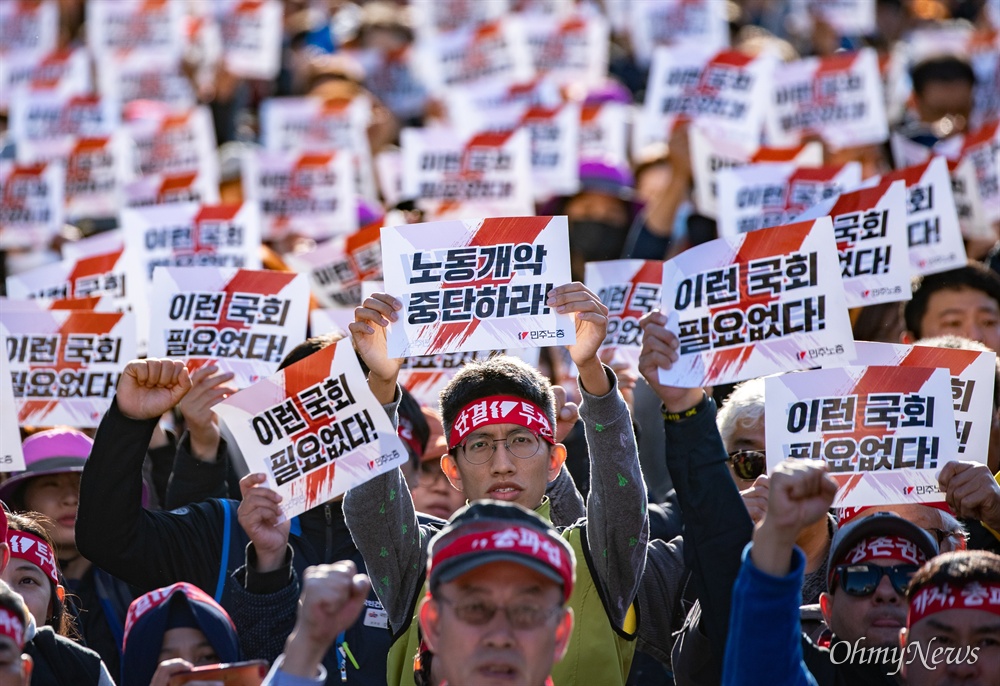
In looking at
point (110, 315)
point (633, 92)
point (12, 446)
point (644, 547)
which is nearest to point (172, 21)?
point (633, 92)

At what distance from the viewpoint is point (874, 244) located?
6.00m

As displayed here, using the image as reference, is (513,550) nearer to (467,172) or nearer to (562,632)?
(562,632)

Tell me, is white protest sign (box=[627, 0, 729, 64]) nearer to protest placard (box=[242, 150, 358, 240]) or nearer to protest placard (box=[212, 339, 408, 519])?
protest placard (box=[242, 150, 358, 240])

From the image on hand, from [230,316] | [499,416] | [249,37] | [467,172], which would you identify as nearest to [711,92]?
[467,172]

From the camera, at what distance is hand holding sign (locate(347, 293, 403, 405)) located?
4.76 m


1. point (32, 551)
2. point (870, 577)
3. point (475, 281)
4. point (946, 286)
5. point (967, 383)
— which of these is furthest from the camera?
point (946, 286)

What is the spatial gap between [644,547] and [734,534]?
0.38 m

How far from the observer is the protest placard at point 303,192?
9633 millimetres

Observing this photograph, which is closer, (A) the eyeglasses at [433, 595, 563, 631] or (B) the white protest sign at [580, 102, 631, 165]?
(A) the eyeglasses at [433, 595, 563, 631]

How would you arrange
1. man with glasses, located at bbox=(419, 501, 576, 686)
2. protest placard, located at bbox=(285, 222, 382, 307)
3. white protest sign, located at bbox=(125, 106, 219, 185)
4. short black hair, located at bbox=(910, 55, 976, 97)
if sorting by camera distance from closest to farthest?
man with glasses, located at bbox=(419, 501, 576, 686) → protest placard, located at bbox=(285, 222, 382, 307) → white protest sign, located at bbox=(125, 106, 219, 185) → short black hair, located at bbox=(910, 55, 976, 97)

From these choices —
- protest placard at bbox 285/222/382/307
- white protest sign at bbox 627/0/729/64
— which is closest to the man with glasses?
protest placard at bbox 285/222/382/307

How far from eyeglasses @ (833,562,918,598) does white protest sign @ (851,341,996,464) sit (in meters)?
0.93

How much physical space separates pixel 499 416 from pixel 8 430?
1.86 m

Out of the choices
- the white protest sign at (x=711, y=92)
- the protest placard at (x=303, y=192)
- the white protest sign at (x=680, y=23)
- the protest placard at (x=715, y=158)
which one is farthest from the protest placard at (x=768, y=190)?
the white protest sign at (x=680, y=23)
